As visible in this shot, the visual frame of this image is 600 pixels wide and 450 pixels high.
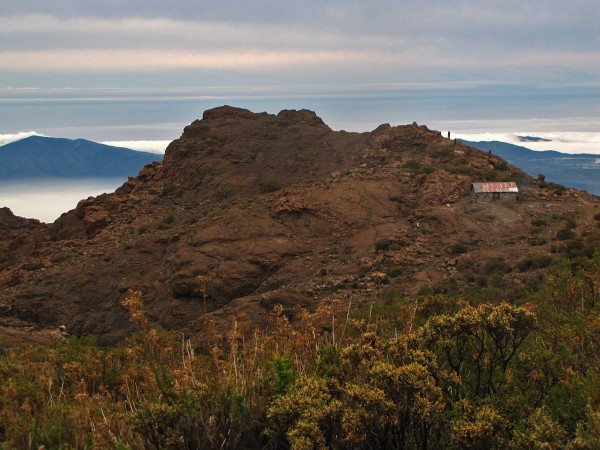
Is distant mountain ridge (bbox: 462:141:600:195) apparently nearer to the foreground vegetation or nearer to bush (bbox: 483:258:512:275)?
bush (bbox: 483:258:512:275)

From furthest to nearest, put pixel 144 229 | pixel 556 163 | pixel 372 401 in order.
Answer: pixel 556 163 → pixel 144 229 → pixel 372 401

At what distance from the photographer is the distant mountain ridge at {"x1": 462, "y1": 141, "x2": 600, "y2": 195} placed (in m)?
115

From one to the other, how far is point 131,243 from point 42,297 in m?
4.71

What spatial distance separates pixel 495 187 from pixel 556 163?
10840 centimetres

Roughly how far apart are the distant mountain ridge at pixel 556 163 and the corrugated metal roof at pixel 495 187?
78263 mm

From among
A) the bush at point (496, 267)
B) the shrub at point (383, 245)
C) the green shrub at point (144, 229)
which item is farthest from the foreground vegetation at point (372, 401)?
the green shrub at point (144, 229)

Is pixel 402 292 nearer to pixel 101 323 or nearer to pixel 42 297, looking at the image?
pixel 101 323

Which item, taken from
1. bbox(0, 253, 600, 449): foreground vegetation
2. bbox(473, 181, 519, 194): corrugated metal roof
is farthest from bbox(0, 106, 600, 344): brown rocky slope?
bbox(0, 253, 600, 449): foreground vegetation

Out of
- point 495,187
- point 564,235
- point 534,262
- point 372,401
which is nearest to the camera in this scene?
point 372,401

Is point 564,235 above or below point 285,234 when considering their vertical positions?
above

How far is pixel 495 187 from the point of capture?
32.8 m

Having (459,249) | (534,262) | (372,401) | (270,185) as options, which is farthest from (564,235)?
(372,401)

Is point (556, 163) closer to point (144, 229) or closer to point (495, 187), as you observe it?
point (495, 187)

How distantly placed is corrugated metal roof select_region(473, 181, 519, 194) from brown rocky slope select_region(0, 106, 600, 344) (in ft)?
2.12
